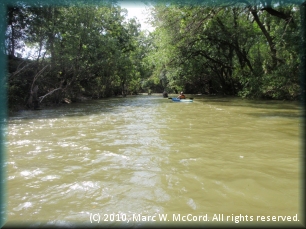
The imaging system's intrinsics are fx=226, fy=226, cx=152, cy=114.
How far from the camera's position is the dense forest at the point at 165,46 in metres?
14.2

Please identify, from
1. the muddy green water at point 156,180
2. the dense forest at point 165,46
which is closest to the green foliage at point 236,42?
the dense forest at point 165,46

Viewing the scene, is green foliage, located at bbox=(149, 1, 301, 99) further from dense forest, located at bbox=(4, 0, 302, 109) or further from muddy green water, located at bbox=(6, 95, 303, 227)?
muddy green water, located at bbox=(6, 95, 303, 227)

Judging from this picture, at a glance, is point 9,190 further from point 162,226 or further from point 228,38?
point 228,38

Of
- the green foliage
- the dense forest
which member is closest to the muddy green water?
the dense forest

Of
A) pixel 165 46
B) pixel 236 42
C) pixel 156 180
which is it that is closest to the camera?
pixel 156 180

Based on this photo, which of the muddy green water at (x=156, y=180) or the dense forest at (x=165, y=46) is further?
the dense forest at (x=165, y=46)

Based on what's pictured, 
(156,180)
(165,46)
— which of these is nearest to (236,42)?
(165,46)

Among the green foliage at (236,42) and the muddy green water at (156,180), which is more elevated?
the green foliage at (236,42)

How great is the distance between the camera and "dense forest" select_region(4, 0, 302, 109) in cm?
1419

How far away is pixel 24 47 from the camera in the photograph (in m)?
16.8

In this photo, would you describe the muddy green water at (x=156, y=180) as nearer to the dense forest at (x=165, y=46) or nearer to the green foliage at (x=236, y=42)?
the dense forest at (x=165, y=46)

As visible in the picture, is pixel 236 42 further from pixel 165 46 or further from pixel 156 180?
pixel 156 180

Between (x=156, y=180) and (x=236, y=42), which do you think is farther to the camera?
(x=236, y=42)

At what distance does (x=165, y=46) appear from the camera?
21.8 meters
